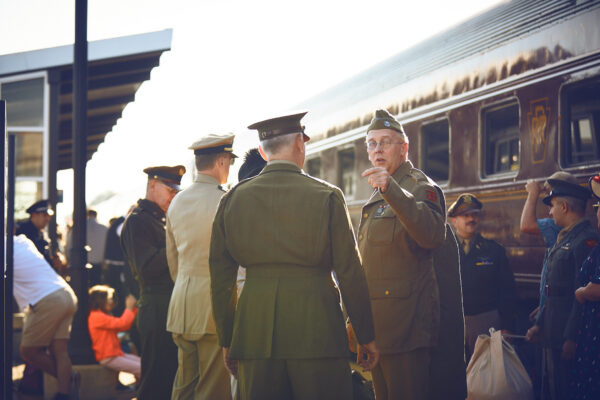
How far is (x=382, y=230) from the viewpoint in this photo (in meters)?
3.99

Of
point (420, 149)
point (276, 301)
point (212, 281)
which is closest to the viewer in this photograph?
point (276, 301)

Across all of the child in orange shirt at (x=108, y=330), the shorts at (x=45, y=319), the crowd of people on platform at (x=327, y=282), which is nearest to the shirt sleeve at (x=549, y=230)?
the crowd of people on platform at (x=327, y=282)

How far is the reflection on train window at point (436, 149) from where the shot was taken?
8234 millimetres

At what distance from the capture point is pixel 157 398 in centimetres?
525

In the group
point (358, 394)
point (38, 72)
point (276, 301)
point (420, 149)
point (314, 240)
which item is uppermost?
point (38, 72)

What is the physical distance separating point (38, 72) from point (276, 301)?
986 cm

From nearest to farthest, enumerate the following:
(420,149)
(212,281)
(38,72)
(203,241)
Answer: (212,281) < (203,241) < (420,149) < (38,72)

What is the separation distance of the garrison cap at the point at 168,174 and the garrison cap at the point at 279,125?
6.73ft

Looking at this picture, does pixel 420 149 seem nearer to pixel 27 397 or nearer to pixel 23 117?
pixel 27 397

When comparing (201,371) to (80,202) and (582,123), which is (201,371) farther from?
(80,202)

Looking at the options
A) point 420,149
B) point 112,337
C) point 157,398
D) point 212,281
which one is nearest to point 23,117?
point 112,337

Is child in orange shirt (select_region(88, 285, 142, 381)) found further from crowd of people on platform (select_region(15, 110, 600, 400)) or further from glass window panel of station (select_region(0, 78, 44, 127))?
glass window panel of station (select_region(0, 78, 44, 127))

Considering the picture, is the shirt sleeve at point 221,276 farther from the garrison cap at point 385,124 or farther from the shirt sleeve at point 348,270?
the garrison cap at point 385,124

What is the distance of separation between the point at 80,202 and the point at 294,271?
17.8ft
